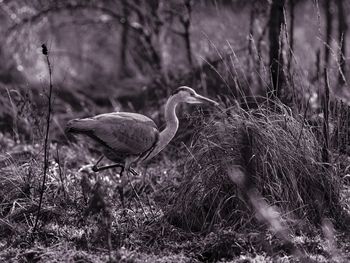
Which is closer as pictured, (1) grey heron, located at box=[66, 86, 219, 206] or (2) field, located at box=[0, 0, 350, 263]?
(2) field, located at box=[0, 0, 350, 263]

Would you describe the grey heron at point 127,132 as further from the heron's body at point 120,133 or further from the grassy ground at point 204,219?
the grassy ground at point 204,219

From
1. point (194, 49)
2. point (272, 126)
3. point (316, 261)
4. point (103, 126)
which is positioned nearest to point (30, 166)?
point (103, 126)

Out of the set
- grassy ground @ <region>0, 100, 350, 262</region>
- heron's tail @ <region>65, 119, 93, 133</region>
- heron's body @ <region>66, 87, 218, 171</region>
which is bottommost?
grassy ground @ <region>0, 100, 350, 262</region>

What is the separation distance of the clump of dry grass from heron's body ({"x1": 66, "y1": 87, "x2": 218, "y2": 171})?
0.54 metres

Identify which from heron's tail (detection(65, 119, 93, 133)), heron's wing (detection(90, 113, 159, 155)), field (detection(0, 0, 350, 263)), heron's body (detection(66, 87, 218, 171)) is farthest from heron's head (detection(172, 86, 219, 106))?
heron's tail (detection(65, 119, 93, 133))

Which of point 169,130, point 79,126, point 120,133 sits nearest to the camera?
point 79,126

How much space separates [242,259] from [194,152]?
1.38 m

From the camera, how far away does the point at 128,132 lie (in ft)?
21.3

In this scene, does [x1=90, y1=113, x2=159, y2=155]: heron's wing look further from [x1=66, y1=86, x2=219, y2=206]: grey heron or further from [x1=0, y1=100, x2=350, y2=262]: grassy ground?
[x1=0, y1=100, x2=350, y2=262]: grassy ground

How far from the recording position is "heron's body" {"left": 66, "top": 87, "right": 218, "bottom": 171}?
20.6ft

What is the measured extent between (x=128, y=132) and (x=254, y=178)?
4.53ft

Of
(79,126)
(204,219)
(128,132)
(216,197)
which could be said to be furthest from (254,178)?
(79,126)

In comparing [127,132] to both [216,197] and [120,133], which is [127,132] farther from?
[216,197]

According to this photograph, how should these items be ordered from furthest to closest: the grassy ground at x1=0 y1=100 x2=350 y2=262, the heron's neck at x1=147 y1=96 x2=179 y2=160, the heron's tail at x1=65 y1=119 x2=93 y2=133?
1. the heron's neck at x1=147 y1=96 x2=179 y2=160
2. the heron's tail at x1=65 y1=119 x2=93 y2=133
3. the grassy ground at x1=0 y1=100 x2=350 y2=262
